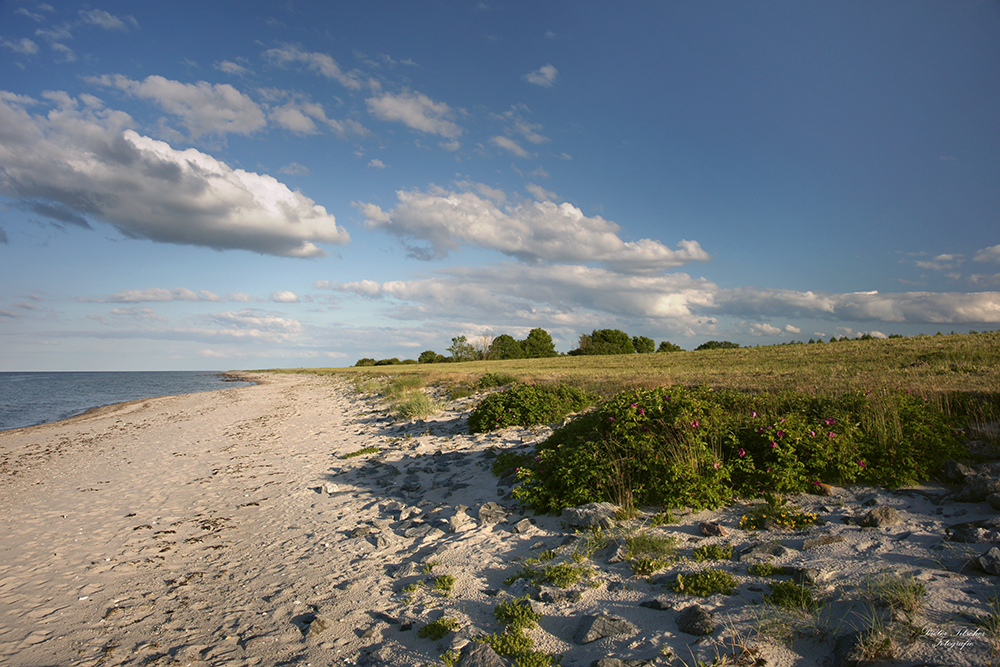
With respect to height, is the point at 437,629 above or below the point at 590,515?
below

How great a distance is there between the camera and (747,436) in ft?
24.5

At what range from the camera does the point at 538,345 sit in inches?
4077

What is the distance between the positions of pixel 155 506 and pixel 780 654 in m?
A: 11.7

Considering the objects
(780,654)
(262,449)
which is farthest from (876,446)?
(262,449)

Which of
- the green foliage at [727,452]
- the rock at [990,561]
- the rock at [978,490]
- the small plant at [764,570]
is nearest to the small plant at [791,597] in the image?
the small plant at [764,570]

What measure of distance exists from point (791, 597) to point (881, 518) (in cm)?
245

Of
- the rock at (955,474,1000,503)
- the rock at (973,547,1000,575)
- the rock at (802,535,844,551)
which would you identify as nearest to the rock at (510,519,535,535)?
the rock at (802,535,844,551)

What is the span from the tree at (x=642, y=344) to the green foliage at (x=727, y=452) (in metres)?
88.8

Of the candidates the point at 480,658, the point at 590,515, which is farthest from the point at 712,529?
the point at 480,658

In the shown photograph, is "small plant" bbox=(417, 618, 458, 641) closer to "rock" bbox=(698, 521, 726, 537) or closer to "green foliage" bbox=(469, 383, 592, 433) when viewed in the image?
"rock" bbox=(698, 521, 726, 537)

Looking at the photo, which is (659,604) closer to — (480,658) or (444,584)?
(480,658)

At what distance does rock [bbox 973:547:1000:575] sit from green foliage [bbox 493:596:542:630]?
4173 mm

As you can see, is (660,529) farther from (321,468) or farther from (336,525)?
(321,468)

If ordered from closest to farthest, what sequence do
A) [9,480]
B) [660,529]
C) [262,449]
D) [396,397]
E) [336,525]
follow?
[660,529]
[336,525]
[9,480]
[262,449]
[396,397]
